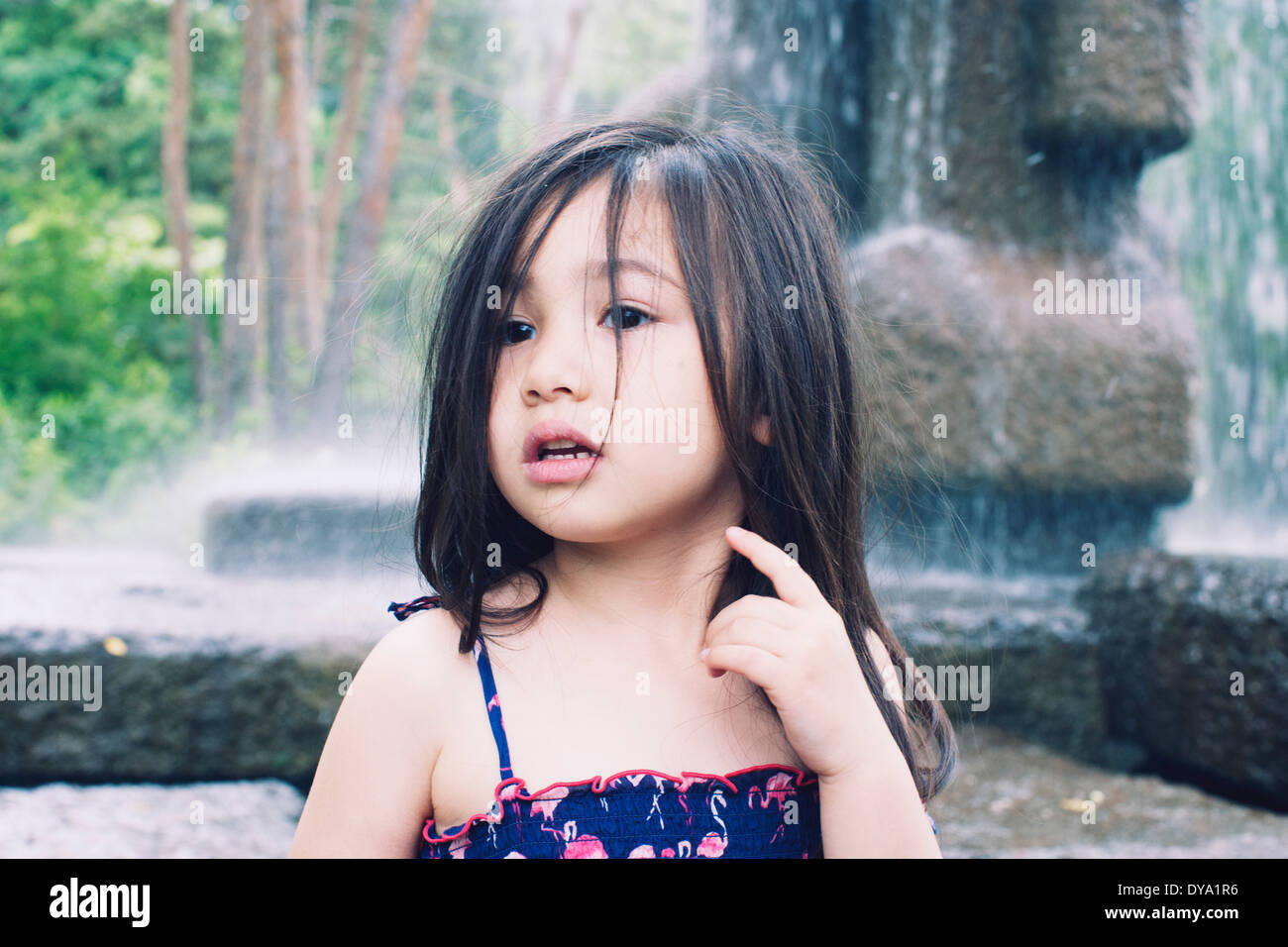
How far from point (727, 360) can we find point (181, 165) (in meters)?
15.0

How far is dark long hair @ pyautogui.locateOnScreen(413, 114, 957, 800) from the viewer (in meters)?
1.40

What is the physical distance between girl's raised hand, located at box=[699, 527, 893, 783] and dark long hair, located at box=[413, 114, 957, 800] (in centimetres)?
15

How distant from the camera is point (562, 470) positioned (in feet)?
4.31

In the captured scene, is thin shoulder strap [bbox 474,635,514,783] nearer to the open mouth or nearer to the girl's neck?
the girl's neck

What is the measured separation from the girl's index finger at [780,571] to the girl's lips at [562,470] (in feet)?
0.61

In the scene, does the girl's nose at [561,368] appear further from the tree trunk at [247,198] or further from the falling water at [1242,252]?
the tree trunk at [247,198]

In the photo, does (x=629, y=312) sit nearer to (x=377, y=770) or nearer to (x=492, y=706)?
(x=492, y=706)

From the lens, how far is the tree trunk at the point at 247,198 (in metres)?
11.4

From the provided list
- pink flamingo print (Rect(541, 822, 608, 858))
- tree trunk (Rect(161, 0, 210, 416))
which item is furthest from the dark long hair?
tree trunk (Rect(161, 0, 210, 416))

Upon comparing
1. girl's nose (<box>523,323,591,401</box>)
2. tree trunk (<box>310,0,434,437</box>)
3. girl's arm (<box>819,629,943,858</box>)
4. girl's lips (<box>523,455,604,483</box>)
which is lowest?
girl's arm (<box>819,629,943,858</box>)

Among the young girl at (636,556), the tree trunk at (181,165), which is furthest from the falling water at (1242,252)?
the tree trunk at (181,165)

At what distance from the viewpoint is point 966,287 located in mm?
3635

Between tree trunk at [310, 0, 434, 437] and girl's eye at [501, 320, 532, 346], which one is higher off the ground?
tree trunk at [310, 0, 434, 437]

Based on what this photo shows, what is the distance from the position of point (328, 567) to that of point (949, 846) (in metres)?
2.78
